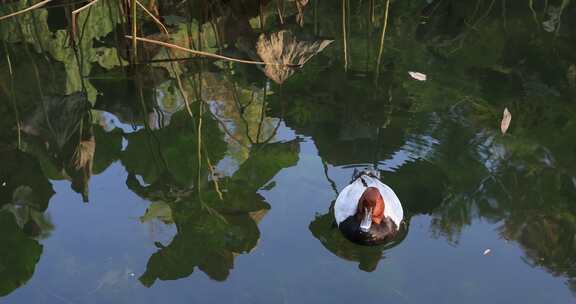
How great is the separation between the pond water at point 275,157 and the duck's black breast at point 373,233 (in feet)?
0.18

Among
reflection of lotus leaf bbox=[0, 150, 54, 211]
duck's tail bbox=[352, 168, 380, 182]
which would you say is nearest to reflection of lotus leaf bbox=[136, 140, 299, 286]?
duck's tail bbox=[352, 168, 380, 182]

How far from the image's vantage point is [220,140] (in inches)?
143

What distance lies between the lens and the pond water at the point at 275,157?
2.73 meters

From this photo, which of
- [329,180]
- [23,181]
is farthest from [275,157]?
[23,181]

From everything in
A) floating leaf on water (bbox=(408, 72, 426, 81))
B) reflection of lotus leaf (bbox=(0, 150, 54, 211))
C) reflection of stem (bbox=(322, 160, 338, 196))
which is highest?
reflection of lotus leaf (bbox=(0, 150, 54, 211))

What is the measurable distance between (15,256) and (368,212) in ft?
4.84

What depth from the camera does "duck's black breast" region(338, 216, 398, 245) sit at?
2928mm

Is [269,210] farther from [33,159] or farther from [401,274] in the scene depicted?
[33,159]

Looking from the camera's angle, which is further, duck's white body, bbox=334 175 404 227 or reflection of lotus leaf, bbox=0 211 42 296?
duck's white body, bbox=334 175 404 227

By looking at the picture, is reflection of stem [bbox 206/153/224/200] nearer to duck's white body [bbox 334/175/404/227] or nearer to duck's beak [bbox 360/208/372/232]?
duck's white body [bbox 334/175/404/227]

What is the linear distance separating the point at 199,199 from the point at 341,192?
0.66 metres

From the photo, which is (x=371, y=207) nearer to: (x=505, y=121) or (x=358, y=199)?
(x=358, y=199)

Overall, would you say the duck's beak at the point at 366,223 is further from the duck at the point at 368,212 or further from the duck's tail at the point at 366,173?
the duck's tail at the point at 366,173

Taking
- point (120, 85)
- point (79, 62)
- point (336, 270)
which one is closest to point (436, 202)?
point (336, 270)
